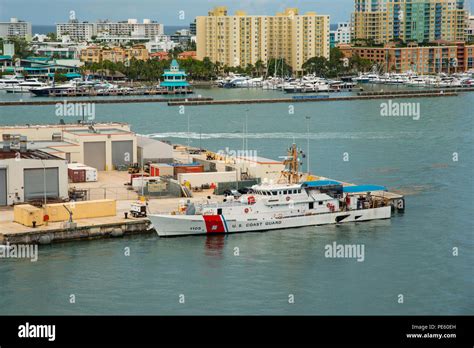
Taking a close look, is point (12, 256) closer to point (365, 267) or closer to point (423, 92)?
point (365, 267)

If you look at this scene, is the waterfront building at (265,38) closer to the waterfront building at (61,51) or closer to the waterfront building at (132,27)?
the waterfront building at (61,51)

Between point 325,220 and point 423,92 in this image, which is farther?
point 423,92

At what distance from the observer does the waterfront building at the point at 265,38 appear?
79562 mm

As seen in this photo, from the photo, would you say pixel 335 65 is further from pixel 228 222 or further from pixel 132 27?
pixel 132 27

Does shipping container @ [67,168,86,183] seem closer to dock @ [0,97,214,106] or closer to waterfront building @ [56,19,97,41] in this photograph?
dock @ [0,97,214,106]

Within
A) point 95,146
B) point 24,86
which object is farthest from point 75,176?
point 24,86

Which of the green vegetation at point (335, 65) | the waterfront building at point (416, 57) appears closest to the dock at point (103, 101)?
the green vegetation at point (335, 65)

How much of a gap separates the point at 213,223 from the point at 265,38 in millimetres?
62762

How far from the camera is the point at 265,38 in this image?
80188mm

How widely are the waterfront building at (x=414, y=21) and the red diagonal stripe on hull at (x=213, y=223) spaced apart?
74.0 m

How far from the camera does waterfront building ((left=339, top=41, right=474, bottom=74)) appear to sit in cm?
8431
